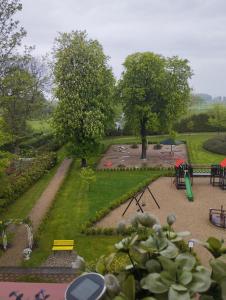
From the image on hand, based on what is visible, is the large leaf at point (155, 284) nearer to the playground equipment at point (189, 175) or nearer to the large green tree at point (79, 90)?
the playground equipment at point (189, 175)

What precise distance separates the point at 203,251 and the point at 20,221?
31.1 ft

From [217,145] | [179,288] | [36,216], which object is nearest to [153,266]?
[179,288]

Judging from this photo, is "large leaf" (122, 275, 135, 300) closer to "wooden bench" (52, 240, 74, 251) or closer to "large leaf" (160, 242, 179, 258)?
"large leaf" (160, 242, 179, 258)

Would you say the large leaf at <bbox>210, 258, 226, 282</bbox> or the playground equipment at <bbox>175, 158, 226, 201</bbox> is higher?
the large leaf at <bbox>210, 258, 226, 282</bbox>

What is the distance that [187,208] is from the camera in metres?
23.2

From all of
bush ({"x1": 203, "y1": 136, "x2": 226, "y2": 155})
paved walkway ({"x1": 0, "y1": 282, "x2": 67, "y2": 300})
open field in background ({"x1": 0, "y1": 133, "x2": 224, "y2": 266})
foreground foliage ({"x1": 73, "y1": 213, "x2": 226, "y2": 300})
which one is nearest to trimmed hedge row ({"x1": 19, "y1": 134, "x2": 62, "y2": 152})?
open field in background ({"x1": 0, "y1": 133, "x2": 224, "y2": 266})

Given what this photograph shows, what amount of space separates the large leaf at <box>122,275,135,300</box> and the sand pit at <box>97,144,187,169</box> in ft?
105

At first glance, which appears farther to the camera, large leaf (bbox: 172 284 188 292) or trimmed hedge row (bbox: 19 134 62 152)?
trimmed hedge row (bbox: 19 134 62 152)

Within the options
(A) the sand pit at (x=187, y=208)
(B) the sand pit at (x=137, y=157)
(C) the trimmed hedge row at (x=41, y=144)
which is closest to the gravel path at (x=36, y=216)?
(A) the sand pit at (x=187, y=208)

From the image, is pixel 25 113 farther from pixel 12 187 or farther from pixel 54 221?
pixel 54 221

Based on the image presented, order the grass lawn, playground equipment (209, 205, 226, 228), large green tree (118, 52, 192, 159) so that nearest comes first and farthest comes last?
the grass lawn < playground equipment (209, 205, 226, 228) < large green tree (118, 52, 192, 159)

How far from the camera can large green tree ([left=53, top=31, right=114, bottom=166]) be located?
105ft

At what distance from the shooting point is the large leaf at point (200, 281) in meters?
2.85

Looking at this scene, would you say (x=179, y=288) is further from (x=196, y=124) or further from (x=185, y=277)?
(x=196, y=124)
